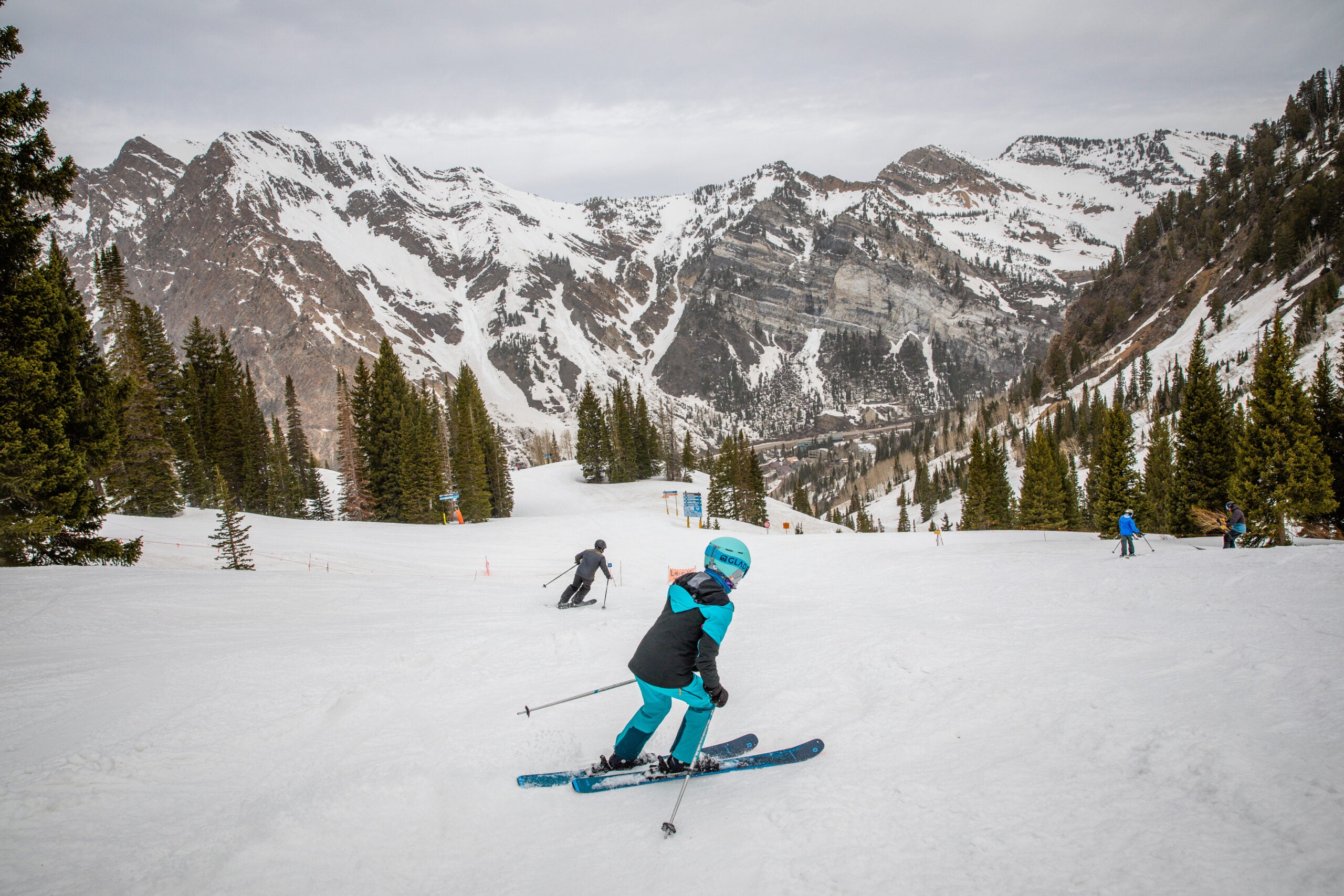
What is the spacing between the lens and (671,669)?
575 cm

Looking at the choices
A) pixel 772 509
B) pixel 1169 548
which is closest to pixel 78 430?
pixel 1169 548

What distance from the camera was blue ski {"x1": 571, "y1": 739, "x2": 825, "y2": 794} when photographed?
5.83 metres

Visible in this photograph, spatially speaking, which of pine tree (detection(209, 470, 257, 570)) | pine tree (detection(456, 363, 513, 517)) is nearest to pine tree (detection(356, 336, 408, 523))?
pine tree (detection(456, 363, 513, 517))

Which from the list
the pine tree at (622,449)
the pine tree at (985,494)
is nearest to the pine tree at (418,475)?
the pine tree at (622,449)

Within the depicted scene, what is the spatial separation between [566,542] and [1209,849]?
3449 centimetres

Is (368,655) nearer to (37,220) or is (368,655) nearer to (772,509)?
(37,220)

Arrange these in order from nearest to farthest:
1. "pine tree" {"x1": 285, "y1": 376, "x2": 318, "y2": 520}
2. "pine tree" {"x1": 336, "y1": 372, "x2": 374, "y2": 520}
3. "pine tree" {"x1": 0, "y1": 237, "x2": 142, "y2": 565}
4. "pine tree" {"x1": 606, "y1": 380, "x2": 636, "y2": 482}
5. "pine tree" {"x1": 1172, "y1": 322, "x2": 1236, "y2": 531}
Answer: "pine tree" {"x1": 0, "y1": 237, "x2": 142, "y2": 565}
"pine tree" {"x1": 1172, "y1": 322, "x2": 1236, "y2": 531}
"pine tree" {"x1": 336, "y1": 372, "x2": 374, "y2": 520}
"pine tree" {"x1": 285, "y1": 376, "x2": 318, "y2": 520}
"pine tree" {"x1": 606, "y1": 380, "x2": 636, "y2": 482}

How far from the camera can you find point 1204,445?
120ft

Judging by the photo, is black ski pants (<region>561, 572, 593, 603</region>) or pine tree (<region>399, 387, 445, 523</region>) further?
pine tree (<region>399, 387, 445, 523</region>)

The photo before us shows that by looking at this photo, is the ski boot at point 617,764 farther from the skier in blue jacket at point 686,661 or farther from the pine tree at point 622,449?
the pine tree at point 622,449

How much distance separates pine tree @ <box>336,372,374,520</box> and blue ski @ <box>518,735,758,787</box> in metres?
45.9

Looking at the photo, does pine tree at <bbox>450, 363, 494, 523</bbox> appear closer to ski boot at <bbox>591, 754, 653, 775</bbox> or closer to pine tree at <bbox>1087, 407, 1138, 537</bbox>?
ski boot at <bbox>591, 754, 653, 775</bbox>

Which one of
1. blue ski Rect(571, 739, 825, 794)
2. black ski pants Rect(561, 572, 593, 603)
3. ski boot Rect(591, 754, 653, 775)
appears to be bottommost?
black ski pants Rect(561, 572, 593, 603)

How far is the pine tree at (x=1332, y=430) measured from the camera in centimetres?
2880
